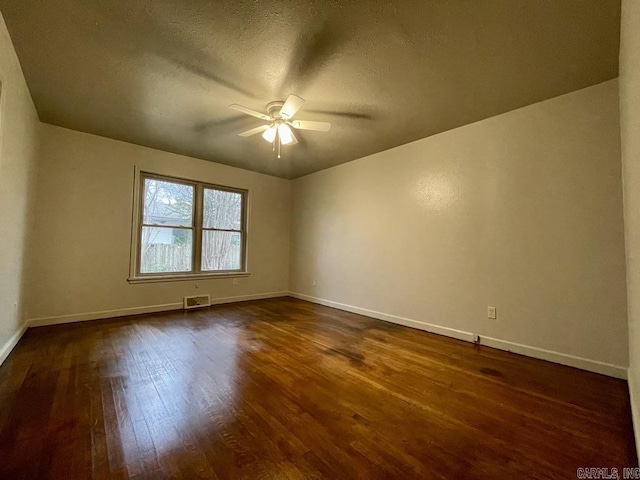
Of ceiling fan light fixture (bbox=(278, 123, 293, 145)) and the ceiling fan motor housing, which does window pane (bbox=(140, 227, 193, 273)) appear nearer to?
ceiling fan light fixture (bbox=(278, 123, 293, 145))

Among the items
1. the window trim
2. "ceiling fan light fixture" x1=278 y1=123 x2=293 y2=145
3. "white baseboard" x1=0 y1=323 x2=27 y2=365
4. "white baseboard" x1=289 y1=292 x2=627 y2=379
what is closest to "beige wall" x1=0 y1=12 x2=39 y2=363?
"white baseboard" x1=0 y1=323 x2=27 y2=365

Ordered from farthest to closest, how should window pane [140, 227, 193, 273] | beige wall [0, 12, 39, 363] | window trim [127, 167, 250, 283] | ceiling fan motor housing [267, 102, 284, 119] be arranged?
1. window pane [140, 227, 193, 273]
2. window trim [127, 167, 250, 283]
3. ceiling fan motor housing [267, 102, 284, 119]
4. beige wall [0, 12, 39, 363]

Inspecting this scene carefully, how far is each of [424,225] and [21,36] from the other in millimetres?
3987

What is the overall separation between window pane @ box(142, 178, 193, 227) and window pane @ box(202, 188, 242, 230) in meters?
0.28

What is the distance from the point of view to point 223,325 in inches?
139

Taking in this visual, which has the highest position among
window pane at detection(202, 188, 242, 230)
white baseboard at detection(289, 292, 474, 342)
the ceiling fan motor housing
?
the ceiling fan motor housing

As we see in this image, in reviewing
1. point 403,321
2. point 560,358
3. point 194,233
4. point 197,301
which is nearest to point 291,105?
point 403,321

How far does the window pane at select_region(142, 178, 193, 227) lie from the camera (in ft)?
13.8

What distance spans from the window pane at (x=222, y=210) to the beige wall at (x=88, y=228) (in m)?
0.38

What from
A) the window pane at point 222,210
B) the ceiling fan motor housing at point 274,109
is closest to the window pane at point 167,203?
the window pane at point 222,210

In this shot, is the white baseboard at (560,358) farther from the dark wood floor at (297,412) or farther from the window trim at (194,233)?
the window trim at (194,233)

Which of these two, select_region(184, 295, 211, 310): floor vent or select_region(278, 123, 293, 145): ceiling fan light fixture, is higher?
select_region(278, 123, 293, 145): ceiling fan light fixture

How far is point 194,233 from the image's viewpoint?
183 inches

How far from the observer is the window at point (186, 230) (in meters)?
4.16
